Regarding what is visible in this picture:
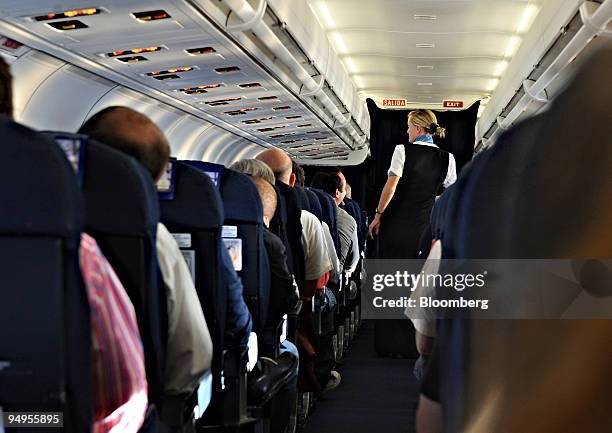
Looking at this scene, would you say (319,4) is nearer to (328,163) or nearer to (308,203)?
(308,203)

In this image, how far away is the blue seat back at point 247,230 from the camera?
11.5ft

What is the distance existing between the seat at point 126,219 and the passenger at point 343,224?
18.5 feet

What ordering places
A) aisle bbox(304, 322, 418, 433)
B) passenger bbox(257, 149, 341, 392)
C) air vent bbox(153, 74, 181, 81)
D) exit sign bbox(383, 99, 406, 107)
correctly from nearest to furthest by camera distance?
passenger bbox(257, 149, 341, 392), aisle bbox(304, 322, 418, 433), air vent bbox(153, 74, 181, 81), exit sign bbox(383, 99, 406, 107)

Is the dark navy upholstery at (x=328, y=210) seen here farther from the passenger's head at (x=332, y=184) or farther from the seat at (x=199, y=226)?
the seat at (x=199, y=226)

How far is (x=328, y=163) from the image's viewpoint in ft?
82.1

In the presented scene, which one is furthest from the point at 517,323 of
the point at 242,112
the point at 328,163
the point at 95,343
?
the point at 328,163

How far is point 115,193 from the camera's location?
6.25 ft

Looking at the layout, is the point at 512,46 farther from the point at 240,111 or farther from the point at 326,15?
the point at 240,111

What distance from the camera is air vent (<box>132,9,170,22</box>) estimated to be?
21.2 ft

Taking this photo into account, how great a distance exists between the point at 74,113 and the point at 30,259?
26.3 ft

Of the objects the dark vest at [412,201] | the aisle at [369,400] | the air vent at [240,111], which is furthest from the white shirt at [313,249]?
the air vent at [240,111]

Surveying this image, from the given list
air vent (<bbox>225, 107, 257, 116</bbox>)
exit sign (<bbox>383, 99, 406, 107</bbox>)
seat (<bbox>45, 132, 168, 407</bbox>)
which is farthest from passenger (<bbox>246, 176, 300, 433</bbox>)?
exit sign (<bbox>383, 99, 406, 107</bbox>)

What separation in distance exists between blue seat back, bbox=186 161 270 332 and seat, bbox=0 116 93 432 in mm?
1835

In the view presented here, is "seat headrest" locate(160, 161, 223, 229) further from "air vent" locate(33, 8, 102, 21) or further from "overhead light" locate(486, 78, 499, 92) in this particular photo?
"overhead light" locate(486, 78, 499, 92)
